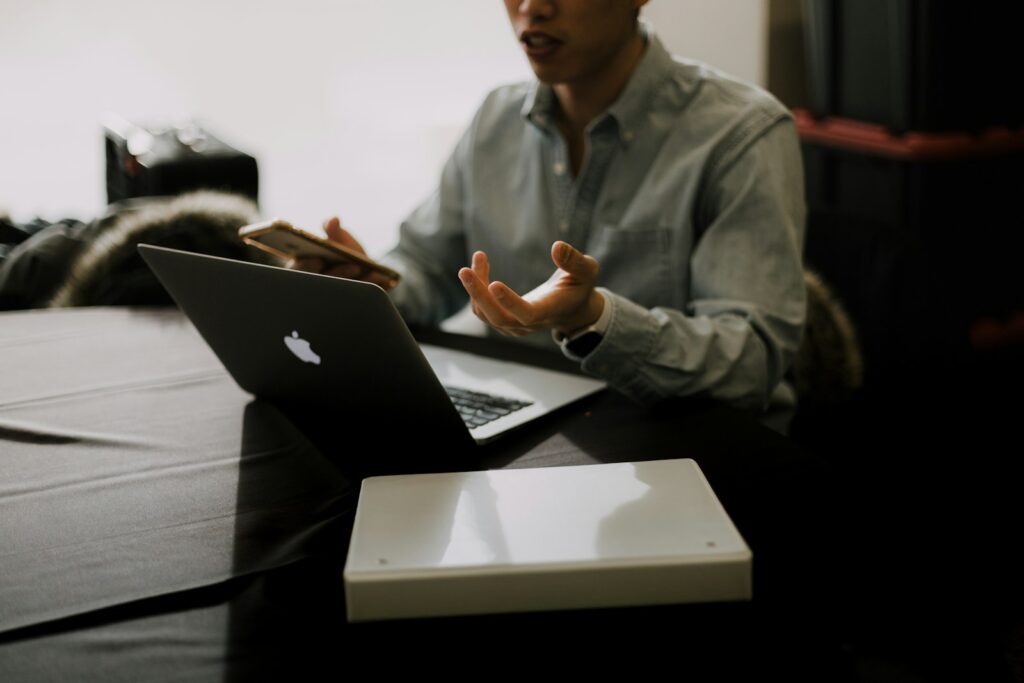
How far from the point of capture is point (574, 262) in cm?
92

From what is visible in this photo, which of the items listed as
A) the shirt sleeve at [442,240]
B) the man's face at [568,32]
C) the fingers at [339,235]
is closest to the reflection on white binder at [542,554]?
the fingers at [339,235]

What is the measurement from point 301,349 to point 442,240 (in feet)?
2.14

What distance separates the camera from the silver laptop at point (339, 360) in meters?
0.79

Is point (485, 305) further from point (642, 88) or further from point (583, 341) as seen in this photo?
point (642, 88)

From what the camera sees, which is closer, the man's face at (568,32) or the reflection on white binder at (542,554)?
the reflection on white binder at (542,554)

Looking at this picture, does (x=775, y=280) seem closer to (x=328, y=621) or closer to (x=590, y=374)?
(x=590, y=374)

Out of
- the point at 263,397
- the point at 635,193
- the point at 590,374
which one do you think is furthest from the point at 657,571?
the point at 635,193

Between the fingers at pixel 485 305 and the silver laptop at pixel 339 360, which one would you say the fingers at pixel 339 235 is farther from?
the fingers at pixel 485 305

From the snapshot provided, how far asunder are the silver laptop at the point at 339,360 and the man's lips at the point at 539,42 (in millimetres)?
376

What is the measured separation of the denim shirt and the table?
0.25 ft

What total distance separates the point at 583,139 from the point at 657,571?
86 centimetres

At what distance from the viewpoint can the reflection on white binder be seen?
0.63 m

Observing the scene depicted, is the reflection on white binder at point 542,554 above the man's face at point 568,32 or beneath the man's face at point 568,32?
beneath

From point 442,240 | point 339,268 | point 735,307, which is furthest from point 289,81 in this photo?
point 735,307
